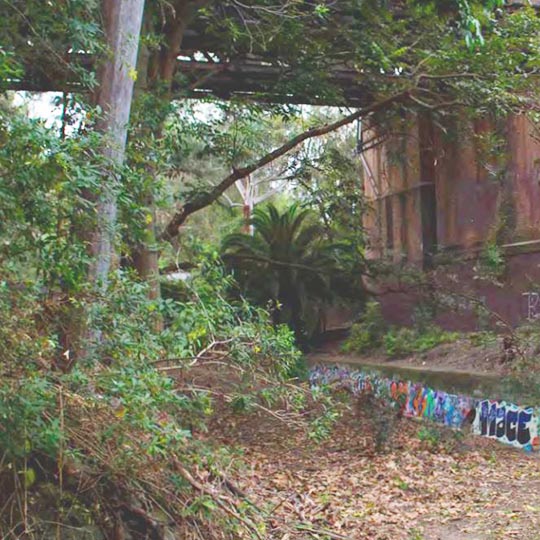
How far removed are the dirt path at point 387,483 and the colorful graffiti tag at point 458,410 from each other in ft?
0.90

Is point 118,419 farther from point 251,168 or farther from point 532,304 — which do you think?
point 532,304

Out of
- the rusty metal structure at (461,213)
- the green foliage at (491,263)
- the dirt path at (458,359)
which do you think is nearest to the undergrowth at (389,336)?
the dirt path at (458,359)

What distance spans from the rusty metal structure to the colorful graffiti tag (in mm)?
2054

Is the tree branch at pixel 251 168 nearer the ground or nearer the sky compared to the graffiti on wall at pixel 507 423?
nearer the sky

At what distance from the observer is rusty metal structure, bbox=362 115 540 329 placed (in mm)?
15984

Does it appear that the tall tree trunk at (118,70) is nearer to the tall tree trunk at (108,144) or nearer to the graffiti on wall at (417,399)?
the tall tree trunk at (108,144)

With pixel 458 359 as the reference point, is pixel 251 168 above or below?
above

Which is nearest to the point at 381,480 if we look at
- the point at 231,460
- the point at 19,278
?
the point at 231,460

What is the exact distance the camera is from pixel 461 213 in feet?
61.3

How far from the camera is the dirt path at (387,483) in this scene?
7.71m

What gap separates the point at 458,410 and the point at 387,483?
4.28 m

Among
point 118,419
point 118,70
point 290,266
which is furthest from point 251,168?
point 290,266

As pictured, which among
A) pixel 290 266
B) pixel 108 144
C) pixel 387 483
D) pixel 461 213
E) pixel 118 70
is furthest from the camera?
pixel 290 266

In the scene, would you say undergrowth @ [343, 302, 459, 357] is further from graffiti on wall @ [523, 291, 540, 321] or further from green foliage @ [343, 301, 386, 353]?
graffiti on wall @ [523, 291, 540, 321]
